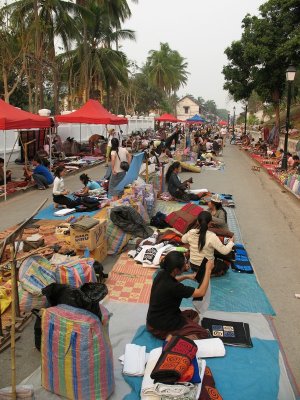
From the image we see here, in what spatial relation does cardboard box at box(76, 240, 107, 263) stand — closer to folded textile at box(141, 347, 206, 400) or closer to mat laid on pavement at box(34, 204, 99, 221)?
mat laid on pavement at box(34, 204, 99, 221)

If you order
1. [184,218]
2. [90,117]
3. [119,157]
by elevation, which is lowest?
[184,218]

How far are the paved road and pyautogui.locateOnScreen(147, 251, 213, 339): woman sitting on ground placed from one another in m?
1.15

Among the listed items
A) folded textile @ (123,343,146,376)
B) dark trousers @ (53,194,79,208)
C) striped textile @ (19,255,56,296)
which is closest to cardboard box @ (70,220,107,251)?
striped textile @ (19,255,56,296)

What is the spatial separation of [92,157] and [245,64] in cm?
1630

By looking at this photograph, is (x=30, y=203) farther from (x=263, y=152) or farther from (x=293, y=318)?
(x=263, y=152)

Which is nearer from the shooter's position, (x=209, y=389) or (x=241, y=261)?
(x=209, y=389)

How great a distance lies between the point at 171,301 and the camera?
4.16 meters

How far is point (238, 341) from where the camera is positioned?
4523 mm

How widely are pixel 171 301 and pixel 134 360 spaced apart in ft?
2.26

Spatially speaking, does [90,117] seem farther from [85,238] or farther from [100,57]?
[100,57]

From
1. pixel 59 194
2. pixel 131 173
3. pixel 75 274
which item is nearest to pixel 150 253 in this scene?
pixel 75 274

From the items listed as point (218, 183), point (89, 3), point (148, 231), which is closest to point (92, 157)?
Result: point (218, 183)

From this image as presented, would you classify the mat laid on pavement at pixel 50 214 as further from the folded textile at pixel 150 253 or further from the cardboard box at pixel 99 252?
the folded textile at pixel 150 253

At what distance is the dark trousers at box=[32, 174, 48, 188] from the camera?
44.2 feet
